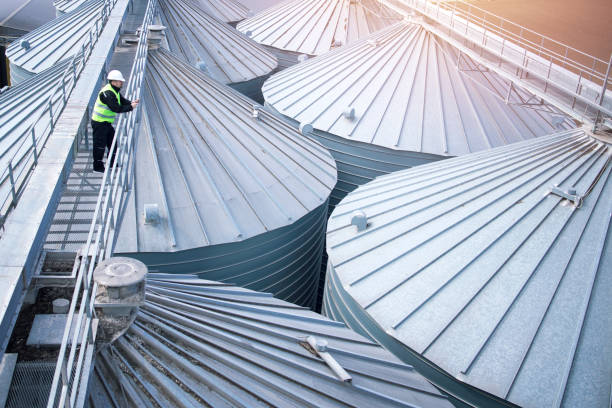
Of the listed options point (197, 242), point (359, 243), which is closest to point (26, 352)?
point (197, 242)

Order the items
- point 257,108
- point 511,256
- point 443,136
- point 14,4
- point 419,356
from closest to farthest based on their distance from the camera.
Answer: point 419,356, point 511,256, point 257,108, point 443,136, point 14,4

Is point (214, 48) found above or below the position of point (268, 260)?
above

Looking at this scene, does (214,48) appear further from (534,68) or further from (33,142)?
(33,142)

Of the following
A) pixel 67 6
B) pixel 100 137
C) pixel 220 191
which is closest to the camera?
pixel 100 137

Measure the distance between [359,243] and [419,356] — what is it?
317cm

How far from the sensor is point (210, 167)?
496 inches

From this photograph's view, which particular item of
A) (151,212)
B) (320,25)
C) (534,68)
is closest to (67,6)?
(320,25)

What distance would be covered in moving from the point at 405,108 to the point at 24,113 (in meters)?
10.3

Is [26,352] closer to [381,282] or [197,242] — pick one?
[197,242]

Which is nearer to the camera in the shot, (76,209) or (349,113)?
(76,209)

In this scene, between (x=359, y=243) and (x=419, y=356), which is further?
(x=359, y=243)

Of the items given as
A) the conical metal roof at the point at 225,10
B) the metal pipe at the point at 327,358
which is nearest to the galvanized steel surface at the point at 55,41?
the conical metal roof at the point at 225,10

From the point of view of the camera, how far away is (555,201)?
11008 mm

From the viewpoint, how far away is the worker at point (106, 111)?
10.6 m
